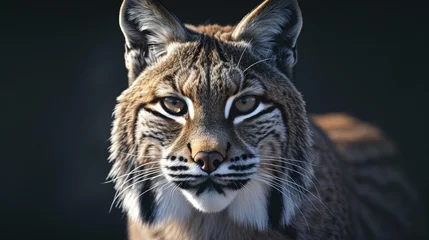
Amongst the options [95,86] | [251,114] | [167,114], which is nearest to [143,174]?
[167,114]

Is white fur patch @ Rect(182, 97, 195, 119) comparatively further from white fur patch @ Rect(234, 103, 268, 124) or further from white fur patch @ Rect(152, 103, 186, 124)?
white fur patch @ Rect(234, 103, 268, 124)

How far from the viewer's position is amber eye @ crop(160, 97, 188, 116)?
4.05m

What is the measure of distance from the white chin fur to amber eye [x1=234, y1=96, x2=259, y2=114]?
0.50 meters

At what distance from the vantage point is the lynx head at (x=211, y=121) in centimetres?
392

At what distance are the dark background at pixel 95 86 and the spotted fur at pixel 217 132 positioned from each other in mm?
4026

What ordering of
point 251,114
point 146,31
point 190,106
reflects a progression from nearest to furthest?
1. point 190,106
2. point 251,114
3. point 146,31

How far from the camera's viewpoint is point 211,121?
155 inches

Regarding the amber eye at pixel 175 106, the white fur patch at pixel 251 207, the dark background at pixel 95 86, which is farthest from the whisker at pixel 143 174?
the dark background at pixel 95 86

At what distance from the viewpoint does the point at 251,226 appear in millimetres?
4422

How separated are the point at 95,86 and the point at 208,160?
541 centimetres

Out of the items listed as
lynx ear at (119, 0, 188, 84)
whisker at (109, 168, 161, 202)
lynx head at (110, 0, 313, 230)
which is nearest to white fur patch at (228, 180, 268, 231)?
lynx head at (110, 0, 313, 230)

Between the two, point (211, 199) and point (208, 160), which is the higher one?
point (208, 160)

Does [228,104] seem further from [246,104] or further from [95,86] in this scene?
[95,86]

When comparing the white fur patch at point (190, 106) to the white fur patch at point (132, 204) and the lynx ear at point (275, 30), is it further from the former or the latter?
the white fur patch at point (132, 204)
